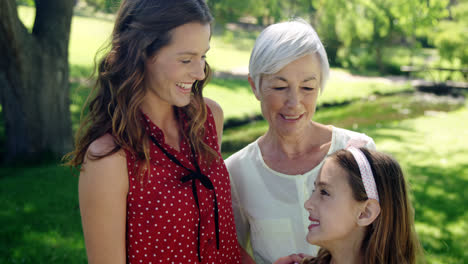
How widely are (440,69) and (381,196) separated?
2229cm

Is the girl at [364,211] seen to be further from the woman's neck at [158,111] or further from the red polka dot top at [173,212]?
the woman's neck at [158,111]

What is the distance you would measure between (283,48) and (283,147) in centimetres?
61

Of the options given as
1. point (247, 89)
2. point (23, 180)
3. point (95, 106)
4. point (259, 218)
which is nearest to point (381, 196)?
point (259, 218)

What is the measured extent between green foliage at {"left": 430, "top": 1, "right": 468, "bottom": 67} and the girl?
22.9 m

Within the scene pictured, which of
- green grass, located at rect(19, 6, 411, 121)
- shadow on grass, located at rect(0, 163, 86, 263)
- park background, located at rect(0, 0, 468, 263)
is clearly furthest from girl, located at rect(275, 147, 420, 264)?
green grass, located at rect(19, 6, 411, 121)

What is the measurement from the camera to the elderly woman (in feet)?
8.25

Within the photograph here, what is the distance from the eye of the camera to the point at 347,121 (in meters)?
14.6

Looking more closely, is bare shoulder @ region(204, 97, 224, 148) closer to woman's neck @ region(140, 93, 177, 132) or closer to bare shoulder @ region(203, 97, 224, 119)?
bare shoulder @ region(203, 97, 224, 119)

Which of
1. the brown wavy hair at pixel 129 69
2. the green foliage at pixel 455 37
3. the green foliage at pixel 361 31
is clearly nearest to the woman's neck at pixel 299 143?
the brown wavy hair at pixel 129 69

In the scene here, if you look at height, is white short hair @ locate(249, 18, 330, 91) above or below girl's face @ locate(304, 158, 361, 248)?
above

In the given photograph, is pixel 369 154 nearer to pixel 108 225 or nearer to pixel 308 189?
pixel 308 189

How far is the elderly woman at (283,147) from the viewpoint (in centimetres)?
252

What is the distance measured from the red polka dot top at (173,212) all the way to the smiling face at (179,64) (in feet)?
0.64

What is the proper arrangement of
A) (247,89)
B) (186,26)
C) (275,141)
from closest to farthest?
1. (186,26)
2. (275,141)
3. (247,89)
